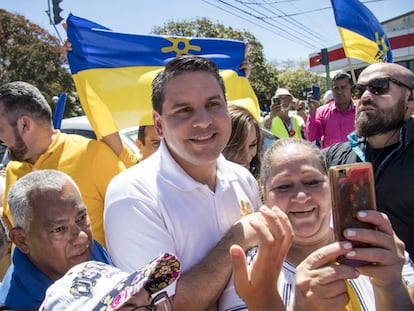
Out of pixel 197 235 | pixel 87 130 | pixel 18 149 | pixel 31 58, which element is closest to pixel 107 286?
pixel 197 235

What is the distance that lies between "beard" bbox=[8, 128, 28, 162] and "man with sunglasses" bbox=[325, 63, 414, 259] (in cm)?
224

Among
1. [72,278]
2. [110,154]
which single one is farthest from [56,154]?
[72,278]

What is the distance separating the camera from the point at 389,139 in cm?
295

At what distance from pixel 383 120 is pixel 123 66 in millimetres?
2046

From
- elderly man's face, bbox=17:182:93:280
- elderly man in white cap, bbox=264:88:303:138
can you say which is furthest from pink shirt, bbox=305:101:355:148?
elderly man's face, bbox=17:182:93:280

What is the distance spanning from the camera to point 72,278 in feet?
4.35

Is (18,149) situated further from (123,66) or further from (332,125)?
(332,125)

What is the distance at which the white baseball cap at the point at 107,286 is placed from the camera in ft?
3.96

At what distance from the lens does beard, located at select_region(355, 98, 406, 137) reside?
9.53 ft

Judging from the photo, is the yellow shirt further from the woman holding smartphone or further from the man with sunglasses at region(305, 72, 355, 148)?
the man with sunglasses at region(305, 72, 355, 148)

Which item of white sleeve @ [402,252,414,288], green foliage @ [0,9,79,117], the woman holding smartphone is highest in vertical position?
green foliage @ [0,9,79,117]

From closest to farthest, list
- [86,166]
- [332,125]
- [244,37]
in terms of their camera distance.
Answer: [86,166], [332,125], [244,37]

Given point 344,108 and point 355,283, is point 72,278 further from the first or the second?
point 344,108

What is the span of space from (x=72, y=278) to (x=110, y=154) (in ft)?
5.26
